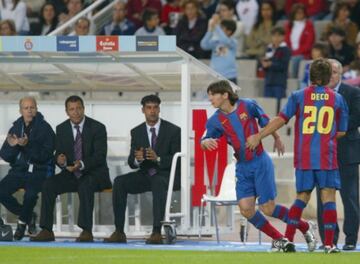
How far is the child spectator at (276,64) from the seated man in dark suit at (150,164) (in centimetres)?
585

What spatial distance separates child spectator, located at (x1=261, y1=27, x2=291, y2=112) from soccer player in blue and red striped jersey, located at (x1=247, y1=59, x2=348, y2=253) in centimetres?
834

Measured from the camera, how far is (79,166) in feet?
61.6

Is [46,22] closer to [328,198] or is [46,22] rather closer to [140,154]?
[140,154]

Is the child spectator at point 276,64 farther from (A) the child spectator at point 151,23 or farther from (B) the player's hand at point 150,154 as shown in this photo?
(B) the player's hand at point 150,154

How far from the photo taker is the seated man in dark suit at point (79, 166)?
736 inches

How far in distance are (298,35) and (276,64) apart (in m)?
1.17

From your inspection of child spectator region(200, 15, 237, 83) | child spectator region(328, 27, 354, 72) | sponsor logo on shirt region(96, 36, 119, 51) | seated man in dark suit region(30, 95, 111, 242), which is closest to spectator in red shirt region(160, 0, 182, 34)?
child spectator region(200, 15, 237, 83)

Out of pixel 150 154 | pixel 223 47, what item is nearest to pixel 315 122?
pixel 150 154

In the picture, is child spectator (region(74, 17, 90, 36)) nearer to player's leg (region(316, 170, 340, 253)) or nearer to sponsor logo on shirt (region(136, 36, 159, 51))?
sponsor logo on shirt (region(136, 36, 159, 51))

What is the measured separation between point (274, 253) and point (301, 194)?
2.22ft

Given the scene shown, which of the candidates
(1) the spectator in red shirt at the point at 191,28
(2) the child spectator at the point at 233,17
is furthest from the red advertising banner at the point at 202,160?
(1) the spectator in red shirt at the point at 191,28

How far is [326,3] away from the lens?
26906mm

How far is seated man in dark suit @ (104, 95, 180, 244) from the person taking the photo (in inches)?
726

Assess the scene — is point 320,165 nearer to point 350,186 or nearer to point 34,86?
point 350,186
